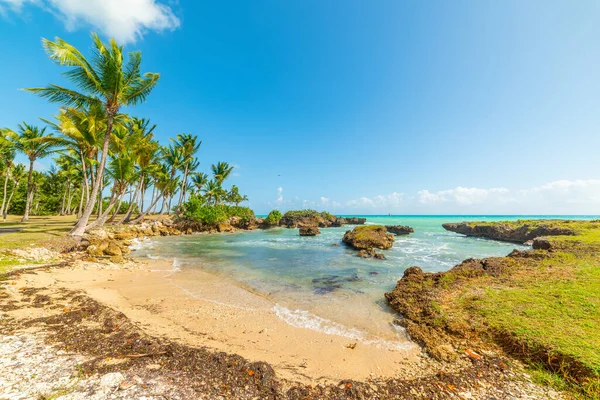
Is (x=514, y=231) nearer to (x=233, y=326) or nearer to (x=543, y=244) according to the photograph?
(x=543, y=244)

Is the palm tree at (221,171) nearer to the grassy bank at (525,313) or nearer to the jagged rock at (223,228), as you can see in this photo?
the jagged rock at (223,228)

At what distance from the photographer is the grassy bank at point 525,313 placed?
362 centimetres

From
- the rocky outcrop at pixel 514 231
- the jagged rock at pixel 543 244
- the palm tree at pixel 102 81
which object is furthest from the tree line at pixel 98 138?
the rocky outcrop at pixel 514 231

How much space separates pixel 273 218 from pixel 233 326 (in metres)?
45.6

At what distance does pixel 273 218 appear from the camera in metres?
51.0

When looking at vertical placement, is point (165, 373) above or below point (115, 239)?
below

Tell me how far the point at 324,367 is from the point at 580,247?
55.6 ft

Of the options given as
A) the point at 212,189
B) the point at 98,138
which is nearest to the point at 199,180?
the point at 212,189

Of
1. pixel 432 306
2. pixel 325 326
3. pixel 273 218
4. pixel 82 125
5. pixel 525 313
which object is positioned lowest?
pixel 325 326

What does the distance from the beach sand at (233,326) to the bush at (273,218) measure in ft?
134

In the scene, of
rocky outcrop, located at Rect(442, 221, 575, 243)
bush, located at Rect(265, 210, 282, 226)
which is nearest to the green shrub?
bush, located at Rect(265, 210, 282, 226)

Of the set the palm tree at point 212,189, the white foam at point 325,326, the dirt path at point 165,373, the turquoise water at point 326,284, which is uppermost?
the palm tree at point 212,189

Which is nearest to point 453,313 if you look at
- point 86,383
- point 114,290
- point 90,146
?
point 86,383

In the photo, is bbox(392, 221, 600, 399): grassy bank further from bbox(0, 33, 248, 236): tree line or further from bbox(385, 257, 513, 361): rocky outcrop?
bbox(0, 33, 248, 236): tree line
